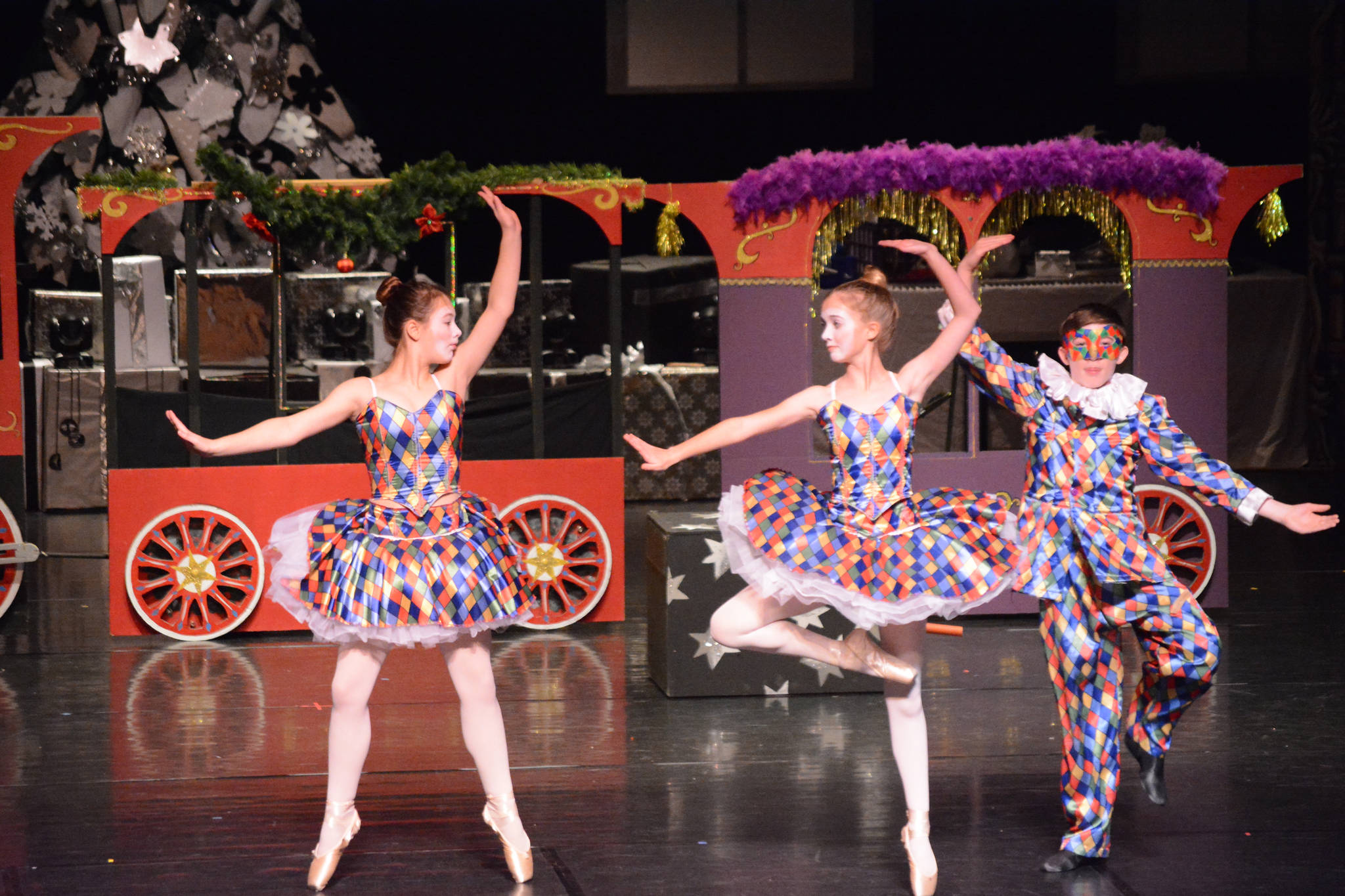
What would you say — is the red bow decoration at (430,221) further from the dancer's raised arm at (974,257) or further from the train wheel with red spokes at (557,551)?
the dancer's raised arm at (974,257)

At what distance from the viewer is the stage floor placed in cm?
355

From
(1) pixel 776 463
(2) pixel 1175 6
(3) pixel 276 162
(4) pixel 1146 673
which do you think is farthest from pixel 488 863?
(2) pixel 1175 6

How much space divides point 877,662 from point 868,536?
0.94ft

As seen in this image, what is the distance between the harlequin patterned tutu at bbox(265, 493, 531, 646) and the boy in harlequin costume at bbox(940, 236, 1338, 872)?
1232mm

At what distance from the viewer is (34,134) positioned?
21.2 feet

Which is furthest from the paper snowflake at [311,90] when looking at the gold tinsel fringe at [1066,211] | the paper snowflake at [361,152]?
the gold tinsel fringe at [1066,211]

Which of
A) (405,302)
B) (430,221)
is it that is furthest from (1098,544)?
(430,221)

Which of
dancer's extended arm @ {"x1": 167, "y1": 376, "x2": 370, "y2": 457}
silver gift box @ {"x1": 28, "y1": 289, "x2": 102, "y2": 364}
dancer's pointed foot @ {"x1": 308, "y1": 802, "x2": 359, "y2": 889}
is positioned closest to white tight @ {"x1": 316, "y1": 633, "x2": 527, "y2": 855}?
dancer's pointed foot @ {"x1": 308, "y1": 802, "x2": 359, "y2": 889}

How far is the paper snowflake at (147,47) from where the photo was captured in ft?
34.0

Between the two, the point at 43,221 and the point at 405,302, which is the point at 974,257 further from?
the point at 43,221

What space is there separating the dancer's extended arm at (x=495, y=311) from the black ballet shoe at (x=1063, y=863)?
1788mm

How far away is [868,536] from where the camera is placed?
133 inches

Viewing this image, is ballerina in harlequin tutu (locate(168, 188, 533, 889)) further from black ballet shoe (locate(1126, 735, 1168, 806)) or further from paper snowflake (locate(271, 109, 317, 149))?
paper snowflake (locate(271, 109, 317, 149))

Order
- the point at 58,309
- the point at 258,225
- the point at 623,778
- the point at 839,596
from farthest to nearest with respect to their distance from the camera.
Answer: the point at 58,309 < the point at 258,225 < the point at 623,778 < the point at 839,596
